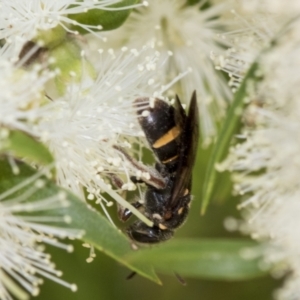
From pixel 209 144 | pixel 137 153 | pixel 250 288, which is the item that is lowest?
pixel 250 288

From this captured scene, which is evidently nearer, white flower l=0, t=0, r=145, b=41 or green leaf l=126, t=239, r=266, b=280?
green leaf l=126, t=239, r=266, b=280

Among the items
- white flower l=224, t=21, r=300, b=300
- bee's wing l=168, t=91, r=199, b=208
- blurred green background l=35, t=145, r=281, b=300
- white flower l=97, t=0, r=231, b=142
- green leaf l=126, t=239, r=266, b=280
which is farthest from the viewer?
blurred green background l=35, t=145, r=281, b=300

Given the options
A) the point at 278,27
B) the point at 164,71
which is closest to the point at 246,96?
the point at 278,27

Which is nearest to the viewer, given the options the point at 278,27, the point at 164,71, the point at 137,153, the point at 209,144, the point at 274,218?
the point at 274,218

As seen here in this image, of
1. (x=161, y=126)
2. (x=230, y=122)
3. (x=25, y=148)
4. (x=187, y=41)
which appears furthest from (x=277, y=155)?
(x=187, y=41)

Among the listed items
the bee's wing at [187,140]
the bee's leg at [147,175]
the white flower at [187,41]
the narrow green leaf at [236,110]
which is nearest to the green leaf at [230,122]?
the narrow green leaf at [236,110]

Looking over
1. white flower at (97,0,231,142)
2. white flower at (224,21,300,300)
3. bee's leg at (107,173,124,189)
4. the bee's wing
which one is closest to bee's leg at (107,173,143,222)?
bee's leg at (107,173,124,189)

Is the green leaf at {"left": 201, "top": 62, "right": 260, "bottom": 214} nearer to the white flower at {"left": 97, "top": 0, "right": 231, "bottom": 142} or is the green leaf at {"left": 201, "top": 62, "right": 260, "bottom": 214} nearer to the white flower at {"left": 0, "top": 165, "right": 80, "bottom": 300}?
the white flower at {"left": 0, "top": 165, "right": 80, "bottom": 300}

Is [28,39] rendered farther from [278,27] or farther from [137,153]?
[278,27]
